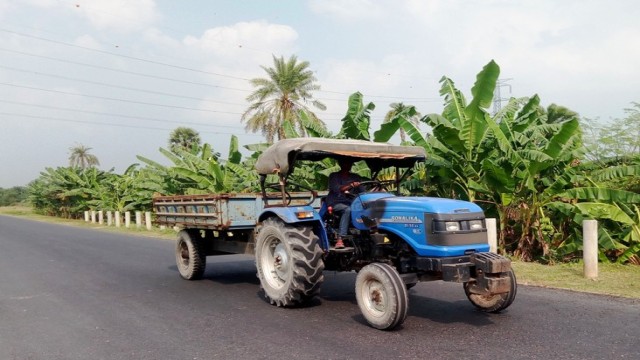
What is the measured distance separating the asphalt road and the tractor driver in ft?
3.57

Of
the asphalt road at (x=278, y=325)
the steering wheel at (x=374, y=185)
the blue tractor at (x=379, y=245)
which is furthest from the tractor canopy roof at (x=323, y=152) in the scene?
the asphalt road at (x=278, y=325)

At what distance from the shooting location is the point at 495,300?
626 cm

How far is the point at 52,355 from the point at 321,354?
267 cm

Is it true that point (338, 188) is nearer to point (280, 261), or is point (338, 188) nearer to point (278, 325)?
point (280, 261)

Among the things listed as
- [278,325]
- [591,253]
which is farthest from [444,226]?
[591,253]

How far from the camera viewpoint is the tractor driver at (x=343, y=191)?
6891 mm

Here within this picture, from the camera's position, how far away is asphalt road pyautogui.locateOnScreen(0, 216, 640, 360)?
5.11 m

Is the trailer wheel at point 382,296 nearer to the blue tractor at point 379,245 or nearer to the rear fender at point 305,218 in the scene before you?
the blue tractor at point 379,245

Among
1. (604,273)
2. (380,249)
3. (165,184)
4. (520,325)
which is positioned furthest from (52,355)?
(165,184)

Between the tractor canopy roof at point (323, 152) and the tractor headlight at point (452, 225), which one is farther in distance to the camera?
the tractor canopy roof at point (323, 152)

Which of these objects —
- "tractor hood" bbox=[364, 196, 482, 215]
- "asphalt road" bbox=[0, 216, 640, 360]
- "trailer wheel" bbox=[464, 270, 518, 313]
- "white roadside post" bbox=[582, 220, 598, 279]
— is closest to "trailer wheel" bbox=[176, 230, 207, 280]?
"asphalt road" bbox=[0, 216, 640, 360]

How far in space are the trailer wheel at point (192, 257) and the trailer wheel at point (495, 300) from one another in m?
4.89

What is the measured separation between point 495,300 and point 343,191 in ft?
7.55

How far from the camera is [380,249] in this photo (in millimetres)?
6430
